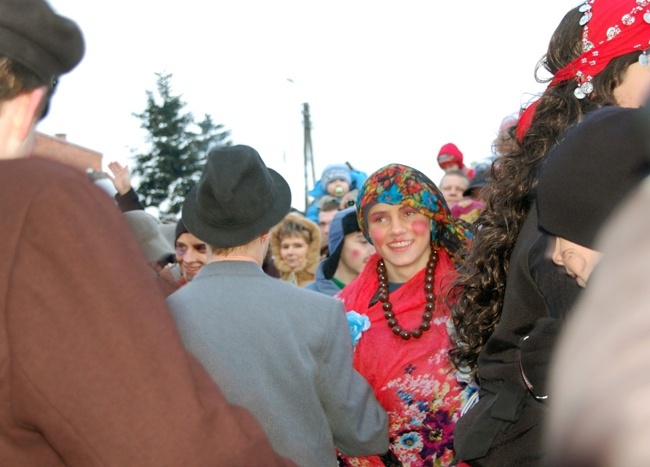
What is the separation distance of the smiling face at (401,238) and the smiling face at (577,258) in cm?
201

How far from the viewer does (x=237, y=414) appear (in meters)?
1.15

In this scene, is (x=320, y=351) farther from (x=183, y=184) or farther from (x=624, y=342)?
(x=183, y=184)

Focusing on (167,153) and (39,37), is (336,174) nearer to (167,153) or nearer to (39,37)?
(39,37)

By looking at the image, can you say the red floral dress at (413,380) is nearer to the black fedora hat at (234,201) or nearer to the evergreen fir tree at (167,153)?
the black fedora hat at (234,201)

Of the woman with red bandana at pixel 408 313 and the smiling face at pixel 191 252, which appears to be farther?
the smiling face at pixel 191 252

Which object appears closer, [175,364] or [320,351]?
[175,364]

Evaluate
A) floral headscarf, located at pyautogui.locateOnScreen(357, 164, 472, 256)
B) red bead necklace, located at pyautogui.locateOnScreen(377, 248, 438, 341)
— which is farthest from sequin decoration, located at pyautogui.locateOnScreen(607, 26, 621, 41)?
floral headscarf, located at pyautogui.locateOnScreen(357, 164, 472, 256)

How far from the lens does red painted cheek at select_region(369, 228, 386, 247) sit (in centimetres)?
363

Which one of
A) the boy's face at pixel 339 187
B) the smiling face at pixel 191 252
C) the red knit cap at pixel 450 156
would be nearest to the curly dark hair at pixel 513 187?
the smiling face at pixel 191 252

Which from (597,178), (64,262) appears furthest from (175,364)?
(597,178)

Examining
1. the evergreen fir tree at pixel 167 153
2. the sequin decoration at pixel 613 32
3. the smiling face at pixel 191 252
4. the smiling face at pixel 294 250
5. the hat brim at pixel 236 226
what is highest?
the sequin decoration at pixel 613 32

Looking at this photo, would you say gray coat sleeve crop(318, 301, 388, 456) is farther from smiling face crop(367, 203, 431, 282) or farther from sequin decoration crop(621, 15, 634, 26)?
sequin decoration crop(621, 15, 634, 26)

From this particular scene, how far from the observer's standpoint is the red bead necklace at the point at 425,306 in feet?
10.7

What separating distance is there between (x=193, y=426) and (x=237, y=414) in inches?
4.1
